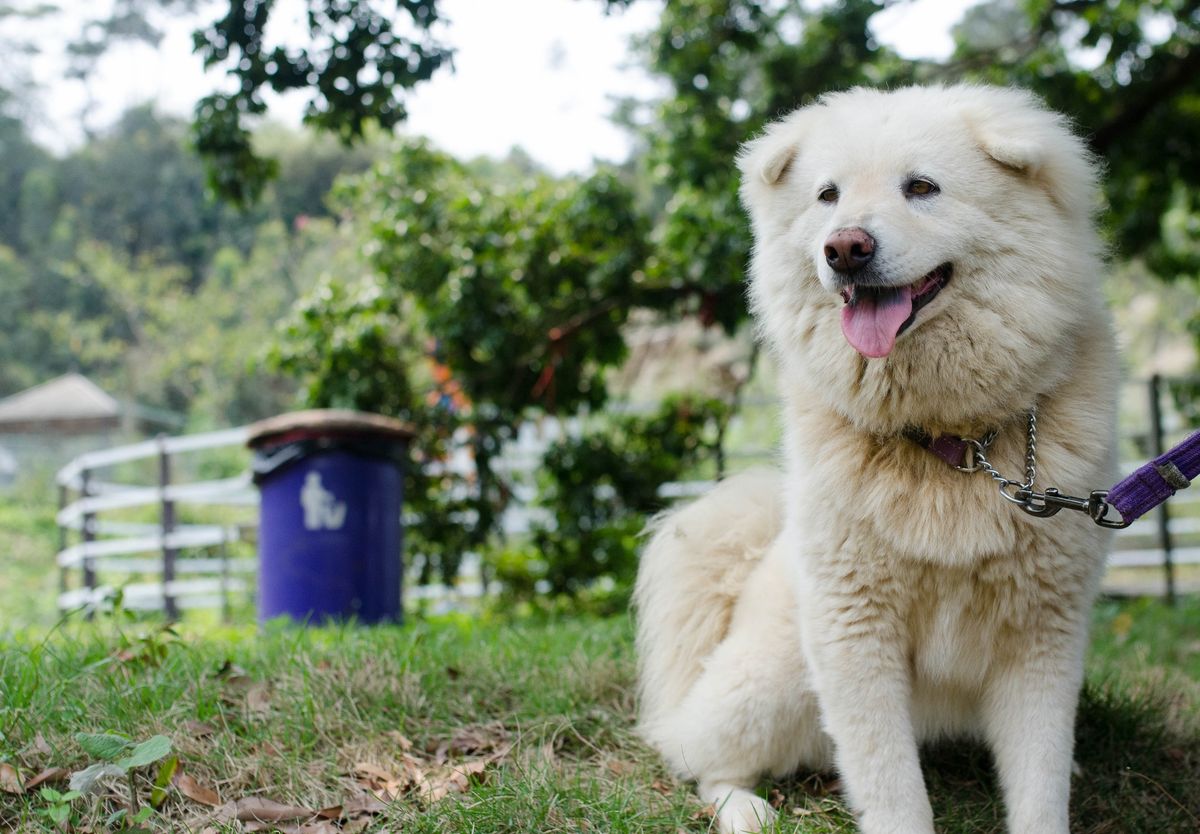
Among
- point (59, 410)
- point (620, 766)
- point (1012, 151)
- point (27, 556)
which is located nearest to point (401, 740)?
point (620, 766)

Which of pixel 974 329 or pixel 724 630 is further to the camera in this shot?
pixel 724 630

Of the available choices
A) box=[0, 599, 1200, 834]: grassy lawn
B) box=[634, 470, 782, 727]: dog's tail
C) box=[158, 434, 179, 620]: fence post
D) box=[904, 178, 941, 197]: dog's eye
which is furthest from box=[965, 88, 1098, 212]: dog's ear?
box=[158, 434, 179, 620]: fence post

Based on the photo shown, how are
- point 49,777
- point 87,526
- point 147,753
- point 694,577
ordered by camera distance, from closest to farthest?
point 147,753 < point 49,777 < point 694,577 < point 87,526

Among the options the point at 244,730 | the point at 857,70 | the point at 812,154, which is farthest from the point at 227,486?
the point at 812,154

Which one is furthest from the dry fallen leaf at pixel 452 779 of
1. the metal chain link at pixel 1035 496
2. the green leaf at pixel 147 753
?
the metal chain link at pixel 1035 496

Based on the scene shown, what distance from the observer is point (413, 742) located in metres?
2.52

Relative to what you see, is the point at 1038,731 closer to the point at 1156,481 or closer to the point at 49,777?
the point at 1156,481

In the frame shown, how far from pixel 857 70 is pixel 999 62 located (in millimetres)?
1779

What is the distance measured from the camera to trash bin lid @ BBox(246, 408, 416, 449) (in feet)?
15.6

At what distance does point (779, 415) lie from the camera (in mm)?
2426

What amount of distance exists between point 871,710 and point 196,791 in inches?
58.9

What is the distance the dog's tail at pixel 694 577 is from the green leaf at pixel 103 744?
1.37 meters

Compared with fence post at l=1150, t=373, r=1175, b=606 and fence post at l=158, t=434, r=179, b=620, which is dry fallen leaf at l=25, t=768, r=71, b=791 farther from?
fence post at l=1150, t=373, r=1175, b=606

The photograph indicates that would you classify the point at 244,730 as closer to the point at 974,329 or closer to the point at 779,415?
the point at 779,415
